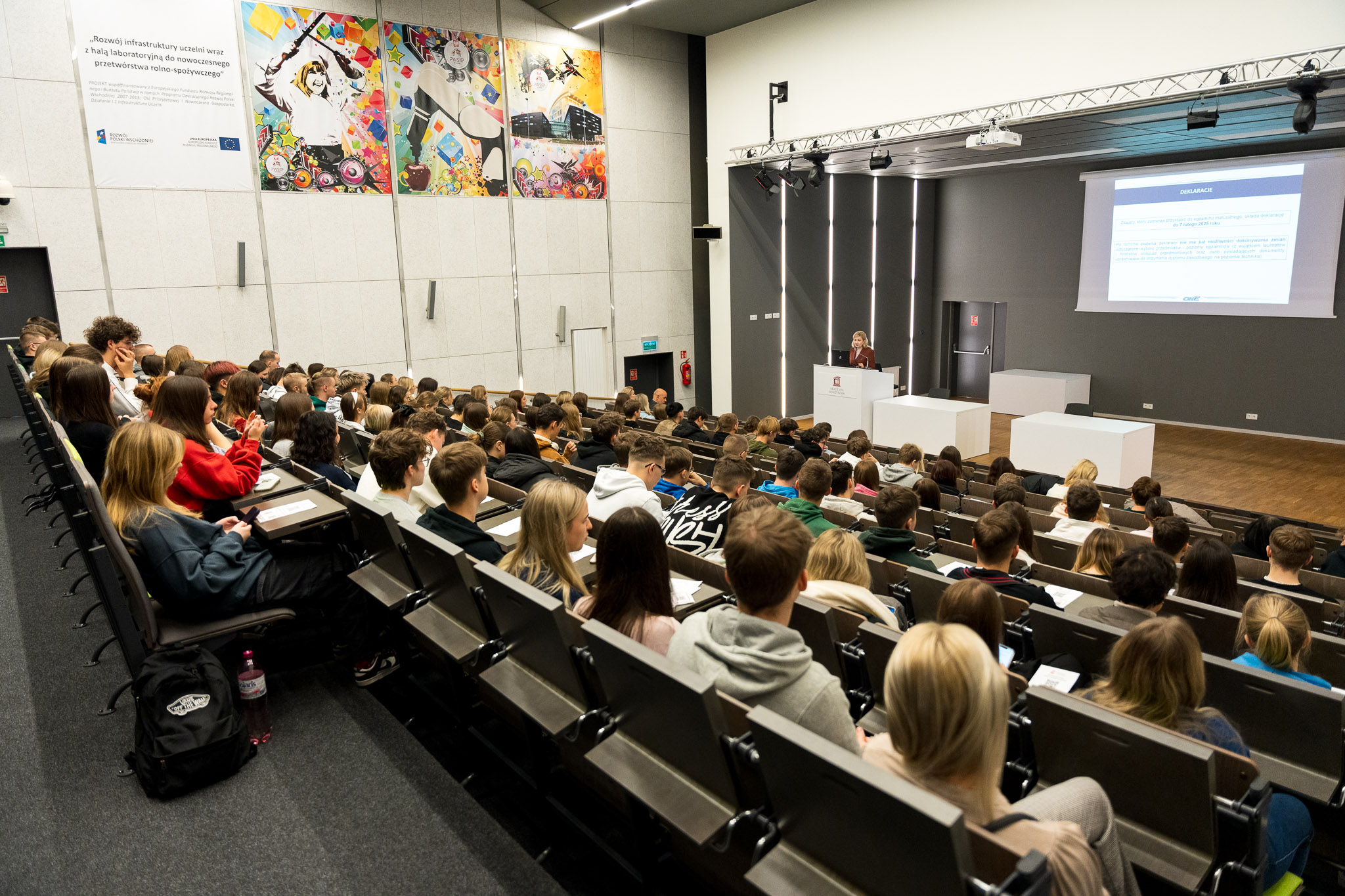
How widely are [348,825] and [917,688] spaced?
1.96 m

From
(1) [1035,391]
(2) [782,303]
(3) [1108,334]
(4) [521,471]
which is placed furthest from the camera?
(2) [782,303]

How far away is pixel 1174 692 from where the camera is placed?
2.08 metres

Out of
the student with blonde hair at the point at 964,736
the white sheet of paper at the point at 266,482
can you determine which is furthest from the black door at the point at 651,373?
the student with blonde hair at the point at 964,736

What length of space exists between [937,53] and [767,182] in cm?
296

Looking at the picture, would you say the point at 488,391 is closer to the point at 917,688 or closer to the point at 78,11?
the point at 78,11

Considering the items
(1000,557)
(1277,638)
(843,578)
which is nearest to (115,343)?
(843,578)

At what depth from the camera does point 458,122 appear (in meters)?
11.0

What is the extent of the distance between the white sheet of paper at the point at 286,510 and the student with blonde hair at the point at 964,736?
2641 millimetres

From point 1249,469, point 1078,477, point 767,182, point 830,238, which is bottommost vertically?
point 1249,469

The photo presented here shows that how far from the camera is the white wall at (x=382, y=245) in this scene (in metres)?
8.36

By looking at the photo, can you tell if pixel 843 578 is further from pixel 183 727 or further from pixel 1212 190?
pixel 1212 190

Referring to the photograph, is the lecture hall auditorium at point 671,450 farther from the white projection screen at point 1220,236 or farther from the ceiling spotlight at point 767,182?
the ceiling spotlight at point 767,182

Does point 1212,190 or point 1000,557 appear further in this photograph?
point 1212,190

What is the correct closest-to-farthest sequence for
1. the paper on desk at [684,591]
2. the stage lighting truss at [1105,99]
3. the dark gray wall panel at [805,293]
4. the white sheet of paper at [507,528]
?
1. the paper on desk at [684,591]
2. the white sheet of paper at [507,528]
3. the stage lighting truss at [1105,99]
4. the dark gray wall panel at [805,293]
